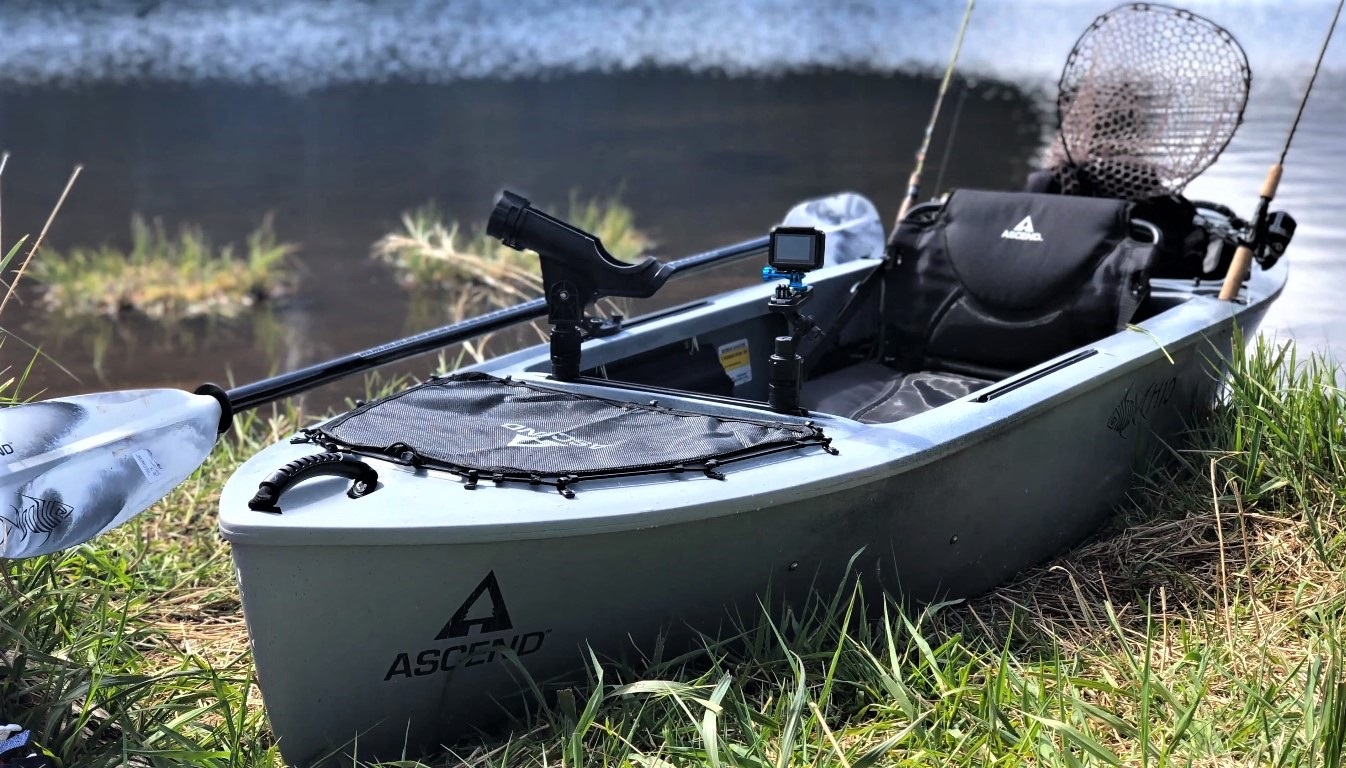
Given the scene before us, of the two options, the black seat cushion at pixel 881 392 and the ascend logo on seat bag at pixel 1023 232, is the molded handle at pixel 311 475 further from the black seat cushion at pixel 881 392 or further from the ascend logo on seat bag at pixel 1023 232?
the ascend logo on seat bag at pixel 1023 232

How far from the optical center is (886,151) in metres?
12.3

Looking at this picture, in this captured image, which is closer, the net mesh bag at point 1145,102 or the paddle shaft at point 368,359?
the paddle shaft at point 368,359

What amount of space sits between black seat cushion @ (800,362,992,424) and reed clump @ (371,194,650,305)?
2.60 metres

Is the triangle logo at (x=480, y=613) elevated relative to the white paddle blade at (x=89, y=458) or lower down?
lower down

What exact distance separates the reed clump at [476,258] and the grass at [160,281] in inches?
29.4

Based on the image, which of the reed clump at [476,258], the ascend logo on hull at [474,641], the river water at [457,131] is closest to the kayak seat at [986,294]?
the river water at [457,131]

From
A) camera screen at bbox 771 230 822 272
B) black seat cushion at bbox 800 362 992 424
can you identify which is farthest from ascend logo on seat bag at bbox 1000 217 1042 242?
camera screen at bbox 771 230 822 272

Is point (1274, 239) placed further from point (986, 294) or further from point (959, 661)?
point (959, 661)

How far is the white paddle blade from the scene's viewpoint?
2439 mm

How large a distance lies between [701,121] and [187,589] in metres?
10.8

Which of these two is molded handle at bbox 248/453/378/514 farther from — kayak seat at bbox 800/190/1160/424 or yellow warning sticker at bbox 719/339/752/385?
kayak seat at bbox 800/190/1160/424

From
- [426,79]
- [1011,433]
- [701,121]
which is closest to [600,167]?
[701,121]

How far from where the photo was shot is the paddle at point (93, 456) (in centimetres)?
244

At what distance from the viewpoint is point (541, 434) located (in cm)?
281
